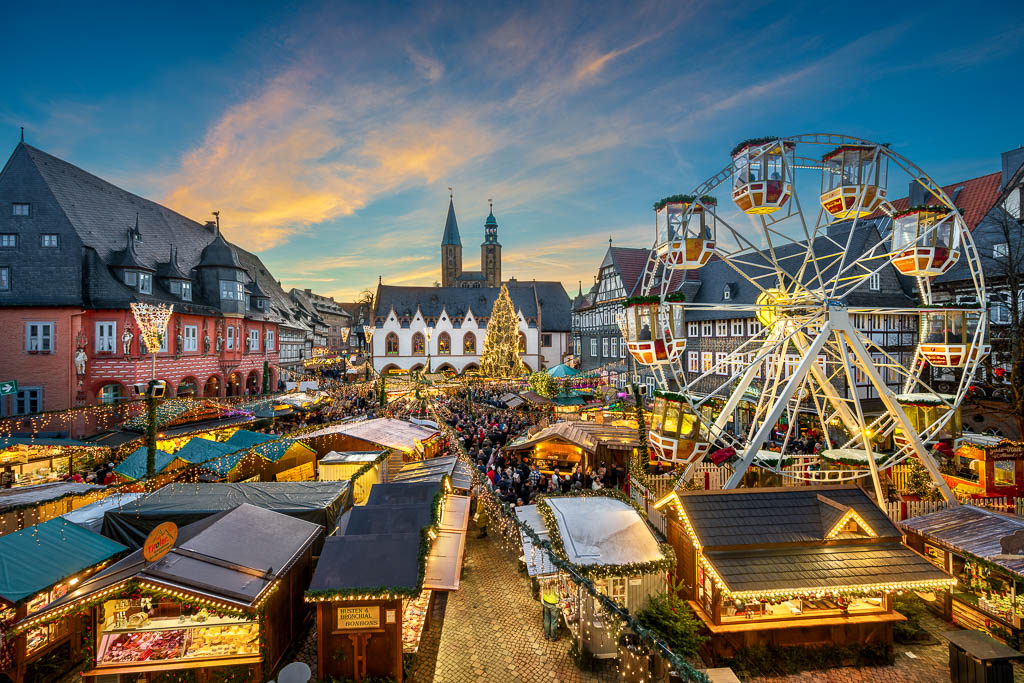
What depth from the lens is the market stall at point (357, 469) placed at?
13.0 meters

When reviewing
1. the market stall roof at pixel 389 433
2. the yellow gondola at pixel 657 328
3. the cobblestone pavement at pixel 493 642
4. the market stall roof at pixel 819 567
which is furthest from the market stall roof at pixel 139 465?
Result: the market stall roof at pixel 819 567

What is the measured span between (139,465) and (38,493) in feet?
9.59

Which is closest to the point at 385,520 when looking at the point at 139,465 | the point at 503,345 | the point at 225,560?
the point at 225,560

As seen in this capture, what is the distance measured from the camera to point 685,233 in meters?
10.5

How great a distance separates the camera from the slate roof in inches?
305

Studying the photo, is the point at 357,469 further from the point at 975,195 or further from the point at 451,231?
the point at 451,231

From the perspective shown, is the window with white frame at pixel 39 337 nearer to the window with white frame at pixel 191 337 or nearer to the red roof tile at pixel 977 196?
the window with white frame at pixel 191 337

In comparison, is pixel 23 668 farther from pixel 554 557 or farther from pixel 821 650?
pixel 821 650

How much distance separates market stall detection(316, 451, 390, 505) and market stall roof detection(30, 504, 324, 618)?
4.36 meters

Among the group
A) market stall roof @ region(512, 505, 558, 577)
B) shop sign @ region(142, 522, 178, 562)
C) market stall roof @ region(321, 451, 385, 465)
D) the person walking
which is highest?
shop sign @ region(142, 522, 178, 562)

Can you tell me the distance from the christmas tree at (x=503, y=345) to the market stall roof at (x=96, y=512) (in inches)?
1261

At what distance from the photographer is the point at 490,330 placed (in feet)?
141

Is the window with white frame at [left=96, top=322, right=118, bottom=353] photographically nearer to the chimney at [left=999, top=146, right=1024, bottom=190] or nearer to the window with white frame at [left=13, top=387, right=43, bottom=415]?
the window with white frame at [left=13, top=387, right=43, bottom=415]

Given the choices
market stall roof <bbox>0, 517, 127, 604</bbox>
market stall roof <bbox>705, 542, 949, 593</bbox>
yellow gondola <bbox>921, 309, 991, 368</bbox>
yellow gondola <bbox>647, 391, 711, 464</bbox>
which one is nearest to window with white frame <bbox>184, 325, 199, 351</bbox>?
market stall roof <bbox>0, 517, 127, 604</bbox>
